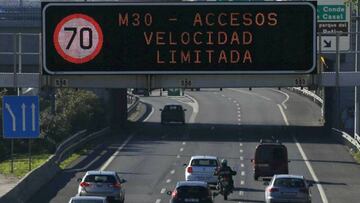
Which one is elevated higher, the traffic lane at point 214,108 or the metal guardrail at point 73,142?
the traffic lane at point 214,108

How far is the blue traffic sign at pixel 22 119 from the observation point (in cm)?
4053

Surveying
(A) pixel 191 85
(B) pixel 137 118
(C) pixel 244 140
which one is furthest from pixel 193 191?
(B) pixel 137 118

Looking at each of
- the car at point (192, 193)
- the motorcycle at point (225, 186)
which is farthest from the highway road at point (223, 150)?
the car at point (192, 193)

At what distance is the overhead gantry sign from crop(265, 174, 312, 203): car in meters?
16.0

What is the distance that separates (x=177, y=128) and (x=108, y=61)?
61.9 meters

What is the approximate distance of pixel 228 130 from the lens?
82625 millimetres

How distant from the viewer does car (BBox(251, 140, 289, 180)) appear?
4862 centimetres

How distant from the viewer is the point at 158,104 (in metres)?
116

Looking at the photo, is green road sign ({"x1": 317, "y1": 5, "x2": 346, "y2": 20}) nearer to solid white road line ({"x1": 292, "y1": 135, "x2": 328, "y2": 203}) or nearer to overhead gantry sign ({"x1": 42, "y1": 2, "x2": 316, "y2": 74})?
solid white road line ({"x1": 292, "y1": 135, "x2": 328, "y2": 203})

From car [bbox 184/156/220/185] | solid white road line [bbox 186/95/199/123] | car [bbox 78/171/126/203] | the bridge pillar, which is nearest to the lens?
car [bbox 78/171/126/203]

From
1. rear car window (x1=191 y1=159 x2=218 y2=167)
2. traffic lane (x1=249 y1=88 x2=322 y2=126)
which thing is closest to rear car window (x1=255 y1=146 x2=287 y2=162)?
rear car window (x1=191 y1=159 x2=218 y2=167)

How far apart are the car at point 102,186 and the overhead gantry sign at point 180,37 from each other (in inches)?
648

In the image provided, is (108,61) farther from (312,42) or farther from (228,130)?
(228,130)

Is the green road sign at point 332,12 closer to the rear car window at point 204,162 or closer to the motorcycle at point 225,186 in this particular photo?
the rear car window at point 204,162
